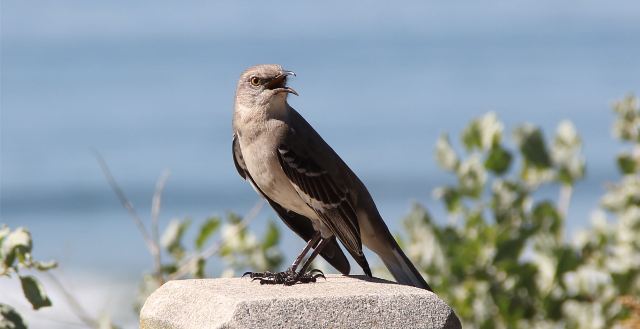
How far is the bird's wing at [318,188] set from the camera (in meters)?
4.50

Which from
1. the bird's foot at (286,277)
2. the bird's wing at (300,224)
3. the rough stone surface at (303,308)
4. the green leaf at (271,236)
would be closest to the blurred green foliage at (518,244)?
the green leaf at (271,236)

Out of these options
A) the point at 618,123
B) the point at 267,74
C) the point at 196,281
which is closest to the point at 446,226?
the point at 618,123

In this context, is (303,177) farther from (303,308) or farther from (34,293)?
(303,308)

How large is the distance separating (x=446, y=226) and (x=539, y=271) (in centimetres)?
56

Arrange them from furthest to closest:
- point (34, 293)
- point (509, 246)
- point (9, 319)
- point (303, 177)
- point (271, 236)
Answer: point (509, 246) → point (271, 236) → point (303, 177) → point (34, 293) → point (9, 319)

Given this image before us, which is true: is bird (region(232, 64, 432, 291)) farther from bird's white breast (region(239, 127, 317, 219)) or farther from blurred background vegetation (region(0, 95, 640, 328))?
blurred background vegetation (region(0, 95, 640, 328))

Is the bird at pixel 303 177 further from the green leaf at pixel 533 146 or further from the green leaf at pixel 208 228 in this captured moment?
the green leaf at pixel 533 146

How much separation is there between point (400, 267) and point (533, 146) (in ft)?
6.63

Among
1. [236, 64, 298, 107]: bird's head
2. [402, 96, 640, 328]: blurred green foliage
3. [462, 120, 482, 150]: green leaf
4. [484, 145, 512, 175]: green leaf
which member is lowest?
[402, 96, 640, 328]: blurred green foliage

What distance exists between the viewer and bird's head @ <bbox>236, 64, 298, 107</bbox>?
467 centimetres

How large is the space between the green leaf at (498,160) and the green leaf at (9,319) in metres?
3.09

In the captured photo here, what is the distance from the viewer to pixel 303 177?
4.48 meters

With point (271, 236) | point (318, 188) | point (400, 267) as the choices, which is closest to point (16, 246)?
point (318, 188)

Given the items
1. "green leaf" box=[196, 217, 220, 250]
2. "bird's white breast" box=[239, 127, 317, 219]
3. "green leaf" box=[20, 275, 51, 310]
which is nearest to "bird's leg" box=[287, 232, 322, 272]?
"bird's white breast" box=[239, 127, 317, 219]
